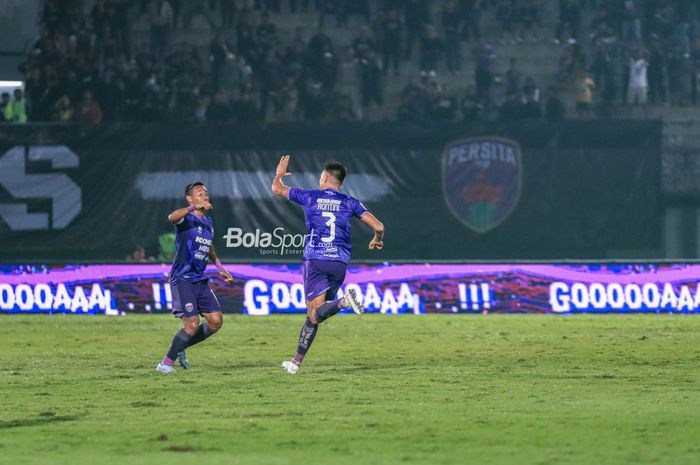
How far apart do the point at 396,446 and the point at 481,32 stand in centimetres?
1820

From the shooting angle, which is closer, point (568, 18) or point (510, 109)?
point (510, 109)

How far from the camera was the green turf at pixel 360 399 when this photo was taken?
832 centimetres

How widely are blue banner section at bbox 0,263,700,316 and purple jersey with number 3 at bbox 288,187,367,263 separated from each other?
934 centimetres

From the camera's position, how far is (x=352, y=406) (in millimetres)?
10383

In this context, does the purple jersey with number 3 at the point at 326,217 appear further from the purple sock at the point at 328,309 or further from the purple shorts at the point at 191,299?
the purple shorts at the point at 191,299

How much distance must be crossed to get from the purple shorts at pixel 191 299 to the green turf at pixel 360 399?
2.06ft

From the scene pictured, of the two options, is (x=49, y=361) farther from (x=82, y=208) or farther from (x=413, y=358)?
(x=82, y=208)

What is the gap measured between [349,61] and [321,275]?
13.1 metres

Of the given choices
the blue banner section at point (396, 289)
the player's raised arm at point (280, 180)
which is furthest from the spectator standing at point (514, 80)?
the player's raised arm at point (280, 180)

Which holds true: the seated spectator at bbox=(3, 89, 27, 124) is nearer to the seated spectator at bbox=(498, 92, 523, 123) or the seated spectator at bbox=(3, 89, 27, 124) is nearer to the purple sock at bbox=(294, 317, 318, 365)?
the seated spectator at bbox=(498, 92, 523, 123)

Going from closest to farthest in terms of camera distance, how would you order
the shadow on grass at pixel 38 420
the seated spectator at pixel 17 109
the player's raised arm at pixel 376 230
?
1. the shadow on grass at pixel 38 420
2. the player's raised arm at pixel 376 230
3. the seated spectator at pixel 17 109

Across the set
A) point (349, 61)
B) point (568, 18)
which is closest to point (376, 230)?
point (349, 61)

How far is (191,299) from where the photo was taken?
43.2ft

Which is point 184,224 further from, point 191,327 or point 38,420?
point 38,420
